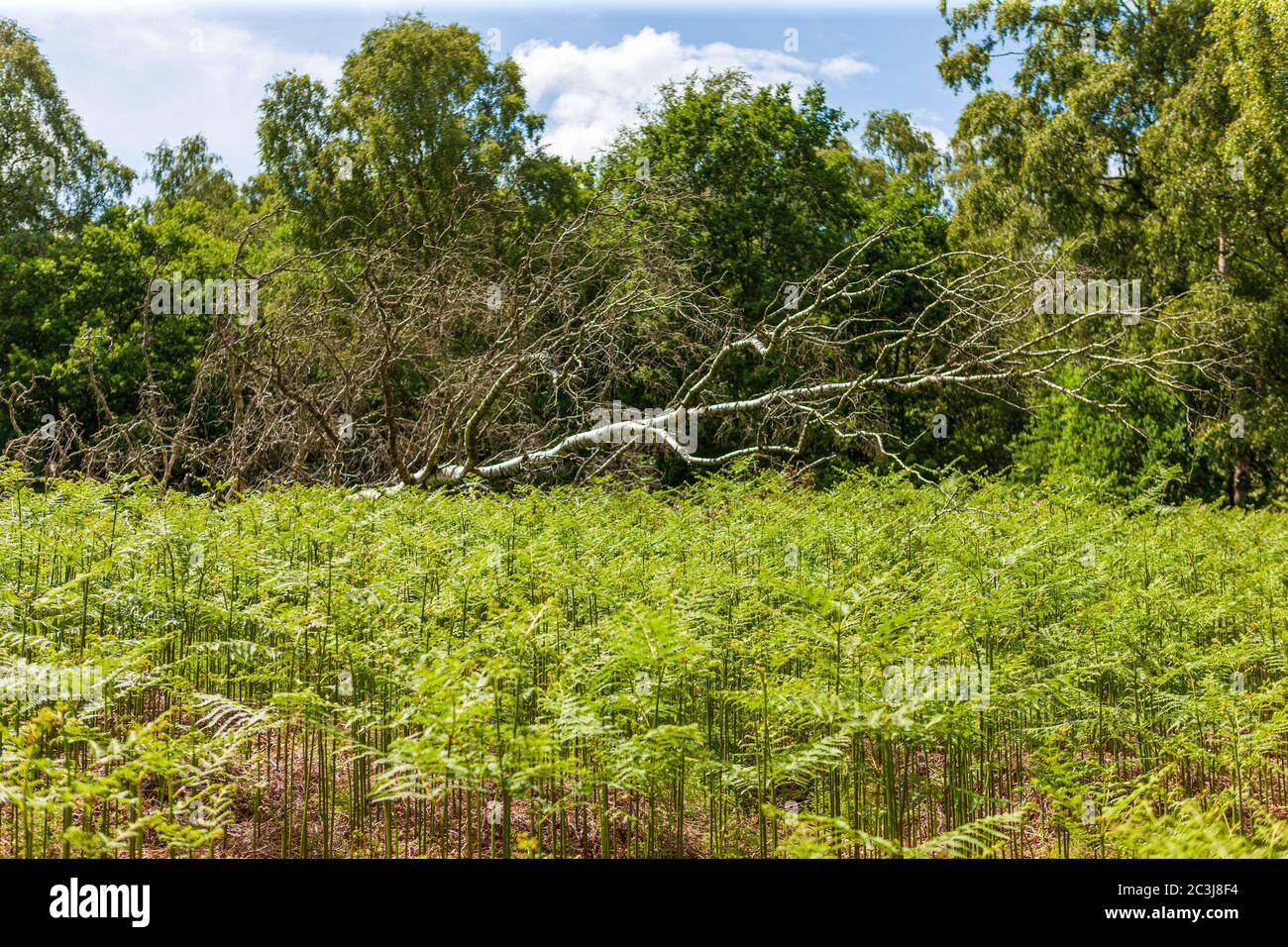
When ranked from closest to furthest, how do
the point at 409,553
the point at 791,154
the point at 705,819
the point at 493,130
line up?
the point at 705,819 < the point at 409,553 < the point at 791,154 < the point at 493,130

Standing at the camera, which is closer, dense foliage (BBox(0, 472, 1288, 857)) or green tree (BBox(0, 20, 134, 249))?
dense foliage (BBox(0, 472, 1288, 857))

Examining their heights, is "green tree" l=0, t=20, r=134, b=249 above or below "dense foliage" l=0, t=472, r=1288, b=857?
above

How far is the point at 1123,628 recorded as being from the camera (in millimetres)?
5922

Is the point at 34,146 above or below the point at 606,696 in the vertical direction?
above

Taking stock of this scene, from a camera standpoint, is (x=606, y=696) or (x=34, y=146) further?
(x=34, y=146)

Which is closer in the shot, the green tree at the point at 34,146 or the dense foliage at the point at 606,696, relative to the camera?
the dense foliage at the point at 606,696

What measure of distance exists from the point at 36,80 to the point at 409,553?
34394mm

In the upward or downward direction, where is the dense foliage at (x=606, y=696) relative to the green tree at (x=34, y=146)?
downward

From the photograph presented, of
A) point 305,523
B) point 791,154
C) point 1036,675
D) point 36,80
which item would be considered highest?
point 36,80

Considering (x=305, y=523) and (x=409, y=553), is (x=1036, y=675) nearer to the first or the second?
(x=409, y=553)
